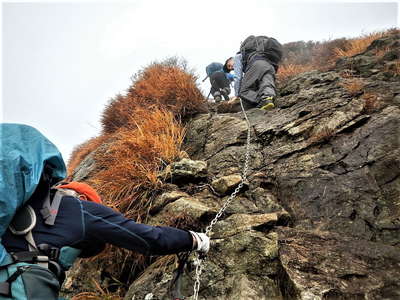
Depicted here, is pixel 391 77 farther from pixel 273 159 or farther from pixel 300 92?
pixel 273 159

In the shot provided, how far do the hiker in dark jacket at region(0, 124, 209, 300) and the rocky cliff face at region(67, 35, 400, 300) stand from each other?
2.20 ft

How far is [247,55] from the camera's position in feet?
21.7

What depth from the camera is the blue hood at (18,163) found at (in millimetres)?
1549

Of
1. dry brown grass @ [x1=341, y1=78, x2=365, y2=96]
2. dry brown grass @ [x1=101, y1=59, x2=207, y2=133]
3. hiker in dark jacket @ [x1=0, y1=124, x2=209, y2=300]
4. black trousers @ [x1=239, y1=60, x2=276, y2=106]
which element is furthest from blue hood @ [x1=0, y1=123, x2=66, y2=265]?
black trousers @ [x1=239, y1=60, x2=276, y2=106]

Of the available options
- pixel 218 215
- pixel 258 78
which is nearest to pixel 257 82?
pixel 258 78

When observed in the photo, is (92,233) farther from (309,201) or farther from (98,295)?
(309,201)

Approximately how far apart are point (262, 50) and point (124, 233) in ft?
17.8

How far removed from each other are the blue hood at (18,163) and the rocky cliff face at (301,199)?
1334 mm

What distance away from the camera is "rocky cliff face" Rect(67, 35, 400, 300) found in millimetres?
2252

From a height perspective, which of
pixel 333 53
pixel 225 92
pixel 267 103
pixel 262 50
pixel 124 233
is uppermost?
pixel 262 50

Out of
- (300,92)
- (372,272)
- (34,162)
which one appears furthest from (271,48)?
(34,162)

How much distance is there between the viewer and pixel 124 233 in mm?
2002

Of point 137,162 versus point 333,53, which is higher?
point 333,53

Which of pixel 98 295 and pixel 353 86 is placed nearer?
pixel 98 295
